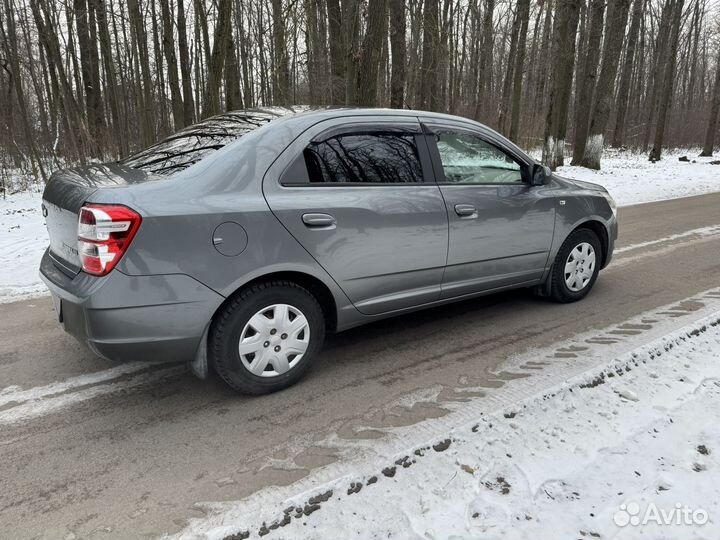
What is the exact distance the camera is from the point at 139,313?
107 inches

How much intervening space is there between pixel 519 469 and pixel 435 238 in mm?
1731

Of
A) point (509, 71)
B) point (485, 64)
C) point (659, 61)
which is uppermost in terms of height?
point (659, 61)

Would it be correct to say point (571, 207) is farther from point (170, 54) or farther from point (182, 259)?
point (170, 54)

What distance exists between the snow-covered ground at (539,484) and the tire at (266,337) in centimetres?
87

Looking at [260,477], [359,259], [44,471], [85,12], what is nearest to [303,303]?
[359,259]

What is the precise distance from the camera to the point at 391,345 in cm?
393

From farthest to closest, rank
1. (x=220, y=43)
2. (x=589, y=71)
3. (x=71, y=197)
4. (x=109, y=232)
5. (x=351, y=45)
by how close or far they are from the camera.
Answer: (x=589, y=71)
(x=351, y=45)
(x=220, y=43)
(x=71, y=197)
(x=109, y=232)

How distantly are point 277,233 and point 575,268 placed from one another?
10.0ft

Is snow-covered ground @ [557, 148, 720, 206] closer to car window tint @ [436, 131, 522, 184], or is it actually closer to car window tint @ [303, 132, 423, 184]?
car window tint @ [436, 131, 522, 184]

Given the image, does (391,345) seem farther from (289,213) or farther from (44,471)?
(44,471)

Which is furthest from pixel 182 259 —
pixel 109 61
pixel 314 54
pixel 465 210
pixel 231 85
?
pixel 109 61

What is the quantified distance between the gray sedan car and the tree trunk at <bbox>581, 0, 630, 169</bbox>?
14.5 m
